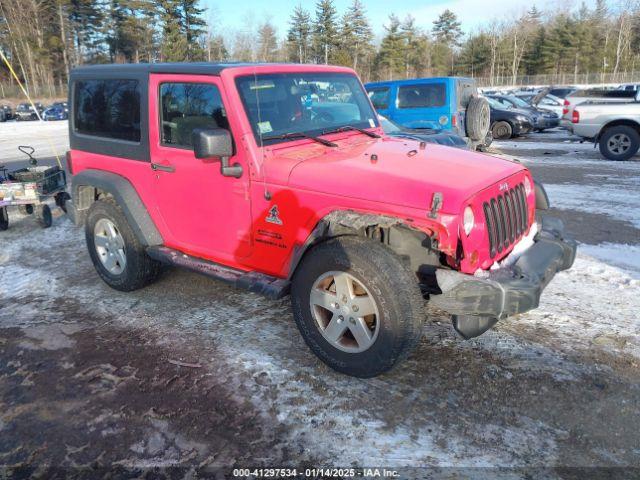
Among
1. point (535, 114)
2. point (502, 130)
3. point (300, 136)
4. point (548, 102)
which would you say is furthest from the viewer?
point (548, 102)

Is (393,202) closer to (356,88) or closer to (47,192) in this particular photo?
(356,88)

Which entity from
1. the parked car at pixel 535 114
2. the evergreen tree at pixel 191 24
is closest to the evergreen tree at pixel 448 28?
the evergreen tree at pixel 191 24

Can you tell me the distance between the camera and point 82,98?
16.6 ft

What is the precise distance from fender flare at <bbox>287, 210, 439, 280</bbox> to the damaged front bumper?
27 cm

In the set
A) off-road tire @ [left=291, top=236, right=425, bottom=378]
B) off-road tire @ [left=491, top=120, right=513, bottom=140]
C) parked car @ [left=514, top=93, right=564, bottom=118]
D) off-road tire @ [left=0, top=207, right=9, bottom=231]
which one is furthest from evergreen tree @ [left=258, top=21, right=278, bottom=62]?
off-road tire @ [left=291, top=236, right=425, bottom=378]

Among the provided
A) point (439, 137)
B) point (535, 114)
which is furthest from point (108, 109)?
point (535, 114)

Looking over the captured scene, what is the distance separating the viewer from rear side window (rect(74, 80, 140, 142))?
4.50 m

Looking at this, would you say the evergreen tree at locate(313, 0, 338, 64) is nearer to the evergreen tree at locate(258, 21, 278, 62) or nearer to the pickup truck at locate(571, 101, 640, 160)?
the evergreen tree at locate(258, 21, 278, 62)

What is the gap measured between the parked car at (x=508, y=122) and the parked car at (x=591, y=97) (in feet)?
12.6

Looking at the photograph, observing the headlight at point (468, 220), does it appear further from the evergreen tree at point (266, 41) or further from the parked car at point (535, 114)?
the evergreen tree at point (266, 41)

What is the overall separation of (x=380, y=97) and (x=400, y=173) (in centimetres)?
991

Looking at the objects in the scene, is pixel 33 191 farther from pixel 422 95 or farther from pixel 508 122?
pixel 508 122

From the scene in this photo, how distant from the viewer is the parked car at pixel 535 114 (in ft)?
62.1

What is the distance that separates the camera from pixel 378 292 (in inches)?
122
